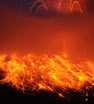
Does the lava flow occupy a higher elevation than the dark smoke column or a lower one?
lower

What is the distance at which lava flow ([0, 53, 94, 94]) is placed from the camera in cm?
1986

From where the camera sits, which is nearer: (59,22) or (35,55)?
(35,55)

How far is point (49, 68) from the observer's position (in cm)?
2069

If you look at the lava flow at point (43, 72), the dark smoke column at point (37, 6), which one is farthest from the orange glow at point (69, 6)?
the lava flow at point (43, 72)

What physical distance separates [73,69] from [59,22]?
137 inches

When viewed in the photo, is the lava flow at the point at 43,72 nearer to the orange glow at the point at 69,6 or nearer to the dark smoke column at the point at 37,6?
the dark smoke column at the point at 37,6

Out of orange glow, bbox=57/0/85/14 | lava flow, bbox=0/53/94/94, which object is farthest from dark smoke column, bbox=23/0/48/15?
lava flow, bbox=0/53/94/94

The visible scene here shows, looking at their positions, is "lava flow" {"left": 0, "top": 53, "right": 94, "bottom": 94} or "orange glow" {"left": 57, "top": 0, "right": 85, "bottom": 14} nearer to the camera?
"lava flow" {"left": 0, "top": 53, "right": 94, "bottom": 94}

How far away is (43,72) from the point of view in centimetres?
2038

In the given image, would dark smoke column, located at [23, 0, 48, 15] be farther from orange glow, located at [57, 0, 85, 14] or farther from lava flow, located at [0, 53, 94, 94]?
lava flow, located at [0, 53, 94, 94]

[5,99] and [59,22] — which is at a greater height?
[59,22]

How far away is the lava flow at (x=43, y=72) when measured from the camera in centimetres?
1986

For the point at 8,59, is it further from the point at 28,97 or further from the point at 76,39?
the point at 76,39

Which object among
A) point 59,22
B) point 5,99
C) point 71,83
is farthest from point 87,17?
point 5,99
